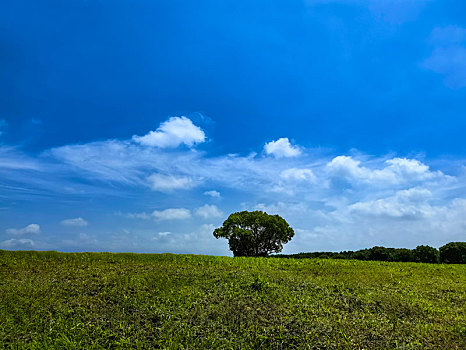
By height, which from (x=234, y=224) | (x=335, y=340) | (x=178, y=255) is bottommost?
(x=335, y=340)

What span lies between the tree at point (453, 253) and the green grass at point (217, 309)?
7.80 meters

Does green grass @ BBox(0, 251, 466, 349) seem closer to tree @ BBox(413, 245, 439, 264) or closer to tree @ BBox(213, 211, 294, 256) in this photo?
tree @ BBox(413, 245, 439, 264)

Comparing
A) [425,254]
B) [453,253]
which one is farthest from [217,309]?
[453,253]

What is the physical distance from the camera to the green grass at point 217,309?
6.96 meters

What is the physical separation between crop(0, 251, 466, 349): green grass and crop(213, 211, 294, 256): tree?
12415mm

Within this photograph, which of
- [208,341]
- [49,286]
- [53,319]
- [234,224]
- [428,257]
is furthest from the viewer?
[234,224]

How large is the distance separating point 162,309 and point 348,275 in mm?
7892

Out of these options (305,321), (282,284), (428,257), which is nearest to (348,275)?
(282,284)

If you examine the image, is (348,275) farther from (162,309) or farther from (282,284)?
(162,309)

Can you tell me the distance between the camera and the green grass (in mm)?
6957

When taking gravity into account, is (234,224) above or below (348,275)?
above

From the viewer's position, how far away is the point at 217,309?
8125 mm

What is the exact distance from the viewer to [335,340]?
704 centimetres

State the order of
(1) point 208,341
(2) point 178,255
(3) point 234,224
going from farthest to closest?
1. (3) point 234,224
2. (2) point 178,255
3. (1) point 208,341
